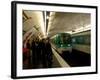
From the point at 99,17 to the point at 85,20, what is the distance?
151 millimetres

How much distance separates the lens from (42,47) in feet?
6.03

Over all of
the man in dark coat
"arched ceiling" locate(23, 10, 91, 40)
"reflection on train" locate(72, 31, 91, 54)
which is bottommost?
the man in dark coat

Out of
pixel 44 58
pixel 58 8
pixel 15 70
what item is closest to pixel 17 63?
pixel 15 70

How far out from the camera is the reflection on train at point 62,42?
1863mm

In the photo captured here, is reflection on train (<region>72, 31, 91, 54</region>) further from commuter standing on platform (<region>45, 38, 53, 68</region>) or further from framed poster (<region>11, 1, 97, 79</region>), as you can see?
commuter standing on platform (<region>45, 38, 53, 68</region>)

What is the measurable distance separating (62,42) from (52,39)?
0.36 ft

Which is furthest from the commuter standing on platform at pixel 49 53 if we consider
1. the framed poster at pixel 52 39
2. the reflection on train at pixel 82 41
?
the reflection on train at pixel 82 41

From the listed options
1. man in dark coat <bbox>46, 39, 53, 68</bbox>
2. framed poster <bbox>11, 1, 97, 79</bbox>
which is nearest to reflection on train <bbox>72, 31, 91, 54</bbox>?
framed poster <bbox>11, 1, 97, 79</bbox>

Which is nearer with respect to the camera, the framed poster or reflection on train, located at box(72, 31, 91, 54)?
the framed poster

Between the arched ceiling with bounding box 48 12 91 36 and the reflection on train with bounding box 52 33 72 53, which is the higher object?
the arched ceiling with bounding box 48 12 91 36

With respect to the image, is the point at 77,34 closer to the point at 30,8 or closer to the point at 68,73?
the point at 68,73

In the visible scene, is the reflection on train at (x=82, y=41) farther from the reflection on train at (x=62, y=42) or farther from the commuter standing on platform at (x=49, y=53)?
the commuter standing on platform at (x=49, y=53)

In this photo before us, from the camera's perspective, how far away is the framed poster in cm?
176

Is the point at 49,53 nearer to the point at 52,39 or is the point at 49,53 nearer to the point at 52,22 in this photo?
the point at 52,39
